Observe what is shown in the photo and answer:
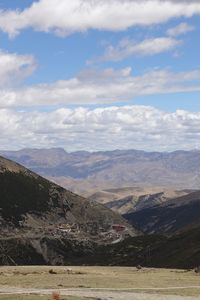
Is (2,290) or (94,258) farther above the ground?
(2,290)

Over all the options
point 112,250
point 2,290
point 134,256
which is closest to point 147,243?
point 112,250

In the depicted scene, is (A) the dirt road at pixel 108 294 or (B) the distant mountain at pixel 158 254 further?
(B) the distant mountain at pixel 158 254

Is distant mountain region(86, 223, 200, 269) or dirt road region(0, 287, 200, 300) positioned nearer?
dirt road region(0, 287, 200, 300)

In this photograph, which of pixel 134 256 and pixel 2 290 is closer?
pixel 2 290

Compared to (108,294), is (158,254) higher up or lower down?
lower down

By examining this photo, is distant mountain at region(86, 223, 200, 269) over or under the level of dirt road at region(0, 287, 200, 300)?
under

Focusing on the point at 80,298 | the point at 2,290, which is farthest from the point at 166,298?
the point at 2,290

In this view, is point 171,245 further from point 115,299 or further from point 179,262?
point 115,299

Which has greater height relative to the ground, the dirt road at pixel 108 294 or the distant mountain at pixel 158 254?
the dirt road at pixel 108 294

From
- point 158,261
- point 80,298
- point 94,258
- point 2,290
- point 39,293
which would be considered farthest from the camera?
point 94,258

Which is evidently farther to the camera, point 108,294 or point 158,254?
point 158,254

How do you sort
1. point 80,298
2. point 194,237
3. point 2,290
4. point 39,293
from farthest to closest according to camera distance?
1. point 194,237
2. point 2,290
3. point 39,293
4. point 80,298
